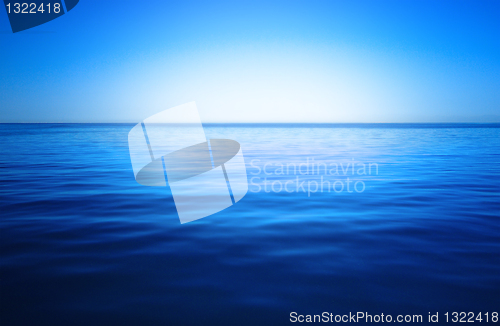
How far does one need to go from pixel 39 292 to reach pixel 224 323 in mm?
1719

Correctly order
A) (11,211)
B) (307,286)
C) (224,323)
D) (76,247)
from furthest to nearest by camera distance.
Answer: (11,211) → (76,247) → (307,286) → (224,323)

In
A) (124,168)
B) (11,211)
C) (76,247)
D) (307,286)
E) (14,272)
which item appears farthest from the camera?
(124,168)

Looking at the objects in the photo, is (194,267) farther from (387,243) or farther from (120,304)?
(387,243)

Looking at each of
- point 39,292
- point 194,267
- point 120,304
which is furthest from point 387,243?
point 39,292

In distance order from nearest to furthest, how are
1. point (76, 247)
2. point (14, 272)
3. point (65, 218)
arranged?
point (14, 272), point (76, 247), point (65, 218)

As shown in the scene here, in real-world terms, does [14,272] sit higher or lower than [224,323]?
higher

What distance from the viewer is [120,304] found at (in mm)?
2656

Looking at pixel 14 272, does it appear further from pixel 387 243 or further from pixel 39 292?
pixel 387 243

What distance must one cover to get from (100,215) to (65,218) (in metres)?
0.51

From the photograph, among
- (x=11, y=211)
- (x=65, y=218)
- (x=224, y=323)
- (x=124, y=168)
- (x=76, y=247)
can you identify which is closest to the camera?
(x=224, y=323)

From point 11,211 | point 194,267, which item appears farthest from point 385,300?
point 11,211

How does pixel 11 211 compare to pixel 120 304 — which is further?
pixel 11 211

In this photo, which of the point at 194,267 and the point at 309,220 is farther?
the point at 309,220

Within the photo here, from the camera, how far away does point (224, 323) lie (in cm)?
247
